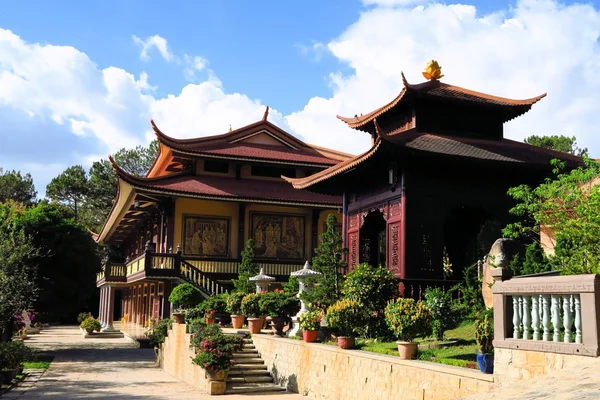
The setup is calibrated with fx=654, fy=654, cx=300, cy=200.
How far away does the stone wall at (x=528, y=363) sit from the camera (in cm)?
704

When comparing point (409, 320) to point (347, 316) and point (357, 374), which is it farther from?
point (347, 316)

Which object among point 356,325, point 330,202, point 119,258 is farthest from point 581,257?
point 119,258

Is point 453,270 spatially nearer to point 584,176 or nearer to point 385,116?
point 385,116

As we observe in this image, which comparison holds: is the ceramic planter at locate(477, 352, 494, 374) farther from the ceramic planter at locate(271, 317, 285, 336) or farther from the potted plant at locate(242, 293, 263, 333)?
the potted plant at locate(242, 293, 263, 333)

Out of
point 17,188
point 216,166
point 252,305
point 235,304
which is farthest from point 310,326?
point 17,188

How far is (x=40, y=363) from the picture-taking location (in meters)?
22.6

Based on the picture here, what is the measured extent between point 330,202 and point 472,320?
658 inches

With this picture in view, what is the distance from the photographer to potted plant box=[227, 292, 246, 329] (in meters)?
19.9

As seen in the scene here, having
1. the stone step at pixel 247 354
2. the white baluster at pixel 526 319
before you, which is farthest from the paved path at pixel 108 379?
the white baluster at pixel 526 319

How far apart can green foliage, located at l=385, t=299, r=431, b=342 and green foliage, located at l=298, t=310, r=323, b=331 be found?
126 inches

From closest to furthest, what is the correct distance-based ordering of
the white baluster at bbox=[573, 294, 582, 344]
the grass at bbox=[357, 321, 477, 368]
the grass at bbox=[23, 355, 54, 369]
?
1. the white baluster at bbox=[573, 294, 582, 344]
2. the grass at bbox=[357, 321, 477, 368]
3. the grass at bbox=[23, 355, 54, 369]

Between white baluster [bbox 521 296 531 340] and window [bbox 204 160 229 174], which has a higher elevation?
window [bbox 204 160 229 174]

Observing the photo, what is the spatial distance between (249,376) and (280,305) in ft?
8.28

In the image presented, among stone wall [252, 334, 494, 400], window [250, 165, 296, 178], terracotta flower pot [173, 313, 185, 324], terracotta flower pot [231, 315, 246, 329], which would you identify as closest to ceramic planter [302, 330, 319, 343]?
stone wall [252, 334, 494, 400]
